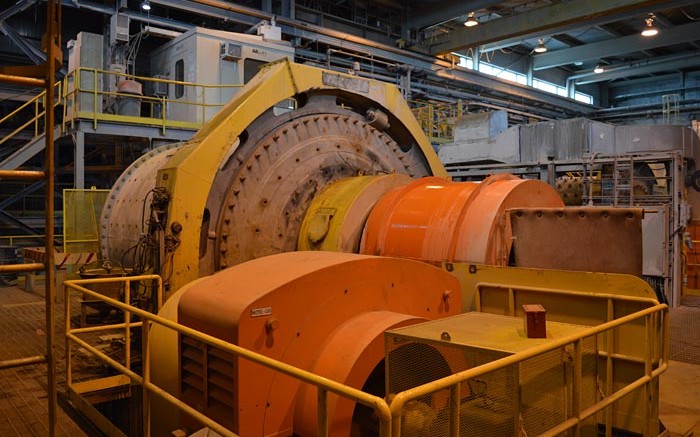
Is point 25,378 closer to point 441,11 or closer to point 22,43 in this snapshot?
point 22,43

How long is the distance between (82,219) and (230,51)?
5390 mm

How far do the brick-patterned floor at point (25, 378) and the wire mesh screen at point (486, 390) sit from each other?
2.33 meters

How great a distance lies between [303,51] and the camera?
17.2m

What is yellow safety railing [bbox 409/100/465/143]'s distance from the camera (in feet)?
62.6

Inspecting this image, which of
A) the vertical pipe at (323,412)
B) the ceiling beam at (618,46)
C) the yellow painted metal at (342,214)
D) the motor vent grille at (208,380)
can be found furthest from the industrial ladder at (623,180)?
the ceiling beam at (618,46)

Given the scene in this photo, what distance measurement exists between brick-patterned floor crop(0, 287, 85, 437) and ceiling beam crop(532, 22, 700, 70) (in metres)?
21.7

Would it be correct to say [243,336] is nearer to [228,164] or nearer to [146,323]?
[146,323]

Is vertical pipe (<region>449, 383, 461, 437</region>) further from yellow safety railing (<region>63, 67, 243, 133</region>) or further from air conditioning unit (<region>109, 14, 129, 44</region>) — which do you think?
air conditioning unit (<region>109, 14, 129, 44</region>)

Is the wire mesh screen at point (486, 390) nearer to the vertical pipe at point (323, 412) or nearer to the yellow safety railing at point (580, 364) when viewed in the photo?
the yellow safety railing at point (580, 364)

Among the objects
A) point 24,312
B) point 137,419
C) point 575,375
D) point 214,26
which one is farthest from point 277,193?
point 214,26

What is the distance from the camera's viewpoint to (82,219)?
39.2 ft

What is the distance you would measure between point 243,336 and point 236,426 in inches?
16.5

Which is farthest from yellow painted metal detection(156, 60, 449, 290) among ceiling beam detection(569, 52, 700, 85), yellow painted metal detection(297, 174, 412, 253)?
ceiling beam detection(569, 52, 700, 85)

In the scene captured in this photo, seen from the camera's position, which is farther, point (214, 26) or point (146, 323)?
point (214, 26)
